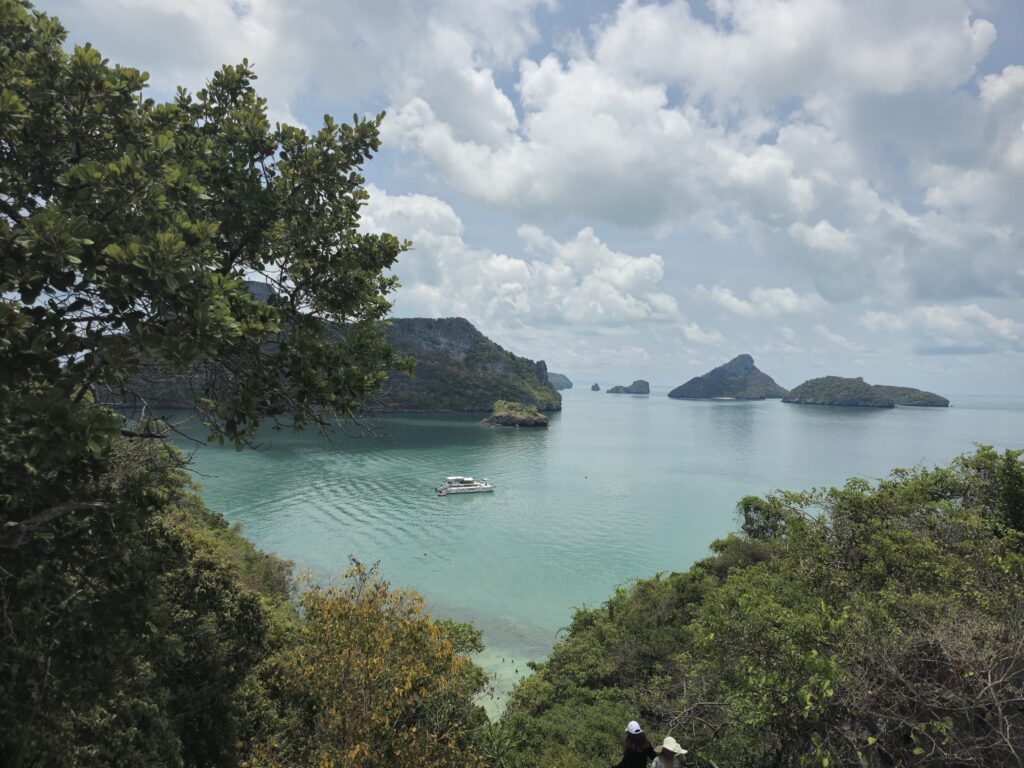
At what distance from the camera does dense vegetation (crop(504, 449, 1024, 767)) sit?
723 cm

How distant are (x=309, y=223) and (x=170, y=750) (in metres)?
8.98

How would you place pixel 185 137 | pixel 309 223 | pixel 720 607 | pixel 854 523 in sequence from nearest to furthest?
pixel 185 137 → pixel 309 223 → pixel 720 607 → pixel 854 523

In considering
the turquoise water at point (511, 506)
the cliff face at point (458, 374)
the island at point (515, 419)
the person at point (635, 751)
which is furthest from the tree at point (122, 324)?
the cliff face at point (458, 374)

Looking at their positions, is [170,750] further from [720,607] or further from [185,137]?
[720,607]

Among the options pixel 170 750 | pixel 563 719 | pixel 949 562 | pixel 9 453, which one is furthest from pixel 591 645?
pixel 9 453

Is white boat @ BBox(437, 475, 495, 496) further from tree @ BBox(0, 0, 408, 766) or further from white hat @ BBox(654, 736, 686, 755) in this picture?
white hat @ BBox(654, 736, 686, 755)

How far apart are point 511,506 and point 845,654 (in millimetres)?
44240

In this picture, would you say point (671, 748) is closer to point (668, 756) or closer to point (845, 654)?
point (668, 756)

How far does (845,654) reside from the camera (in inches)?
311

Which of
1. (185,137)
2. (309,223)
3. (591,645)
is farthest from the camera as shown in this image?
(591,645)

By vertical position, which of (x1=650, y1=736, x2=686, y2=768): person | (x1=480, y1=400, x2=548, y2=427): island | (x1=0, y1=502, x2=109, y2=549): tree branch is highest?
(x1=0, y1=502, x2=109, y2=549): tree branch

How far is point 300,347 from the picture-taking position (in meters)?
6.30

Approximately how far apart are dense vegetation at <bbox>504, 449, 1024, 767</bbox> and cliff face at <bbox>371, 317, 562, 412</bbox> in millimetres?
129049

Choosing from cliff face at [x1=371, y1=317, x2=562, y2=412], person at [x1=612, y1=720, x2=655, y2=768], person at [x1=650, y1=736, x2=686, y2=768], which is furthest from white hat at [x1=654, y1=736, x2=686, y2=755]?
cliff face at [x1=371, y1=317, x2=562, y2=412]
